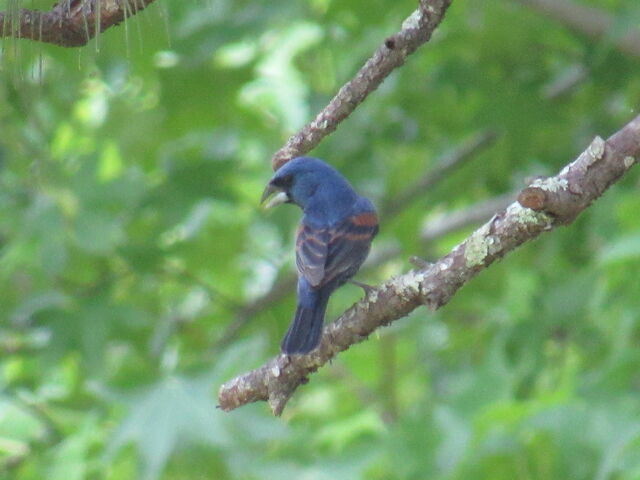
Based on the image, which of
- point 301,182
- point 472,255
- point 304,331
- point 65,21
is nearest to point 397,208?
point 301,182

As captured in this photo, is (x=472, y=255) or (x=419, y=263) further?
(x=419, y=263)

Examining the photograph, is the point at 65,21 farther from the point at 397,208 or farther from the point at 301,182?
the point at 397,208

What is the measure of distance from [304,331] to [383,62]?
2.27ft

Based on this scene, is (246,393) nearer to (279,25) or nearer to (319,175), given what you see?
(319,175)

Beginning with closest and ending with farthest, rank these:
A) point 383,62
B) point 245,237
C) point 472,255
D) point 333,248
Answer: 1. point 472,255
2. point 383,62
3. point 333,248
4. point 245,237

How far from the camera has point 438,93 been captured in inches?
223

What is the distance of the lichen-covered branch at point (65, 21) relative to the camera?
2.07 m

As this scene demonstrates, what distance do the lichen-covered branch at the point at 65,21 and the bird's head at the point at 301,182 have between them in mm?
1520

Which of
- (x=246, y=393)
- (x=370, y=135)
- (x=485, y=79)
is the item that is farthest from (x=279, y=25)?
(x=246, y=393)

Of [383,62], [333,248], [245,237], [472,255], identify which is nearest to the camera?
[472,255]

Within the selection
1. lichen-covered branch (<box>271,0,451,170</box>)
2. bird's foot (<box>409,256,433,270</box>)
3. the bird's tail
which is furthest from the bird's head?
bird's foot (<box>409,256,433,270</box>)

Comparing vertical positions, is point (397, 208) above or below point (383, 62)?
above

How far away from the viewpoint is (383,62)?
2400 mm

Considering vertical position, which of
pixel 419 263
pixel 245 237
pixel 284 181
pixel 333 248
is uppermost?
pixel 245 237
